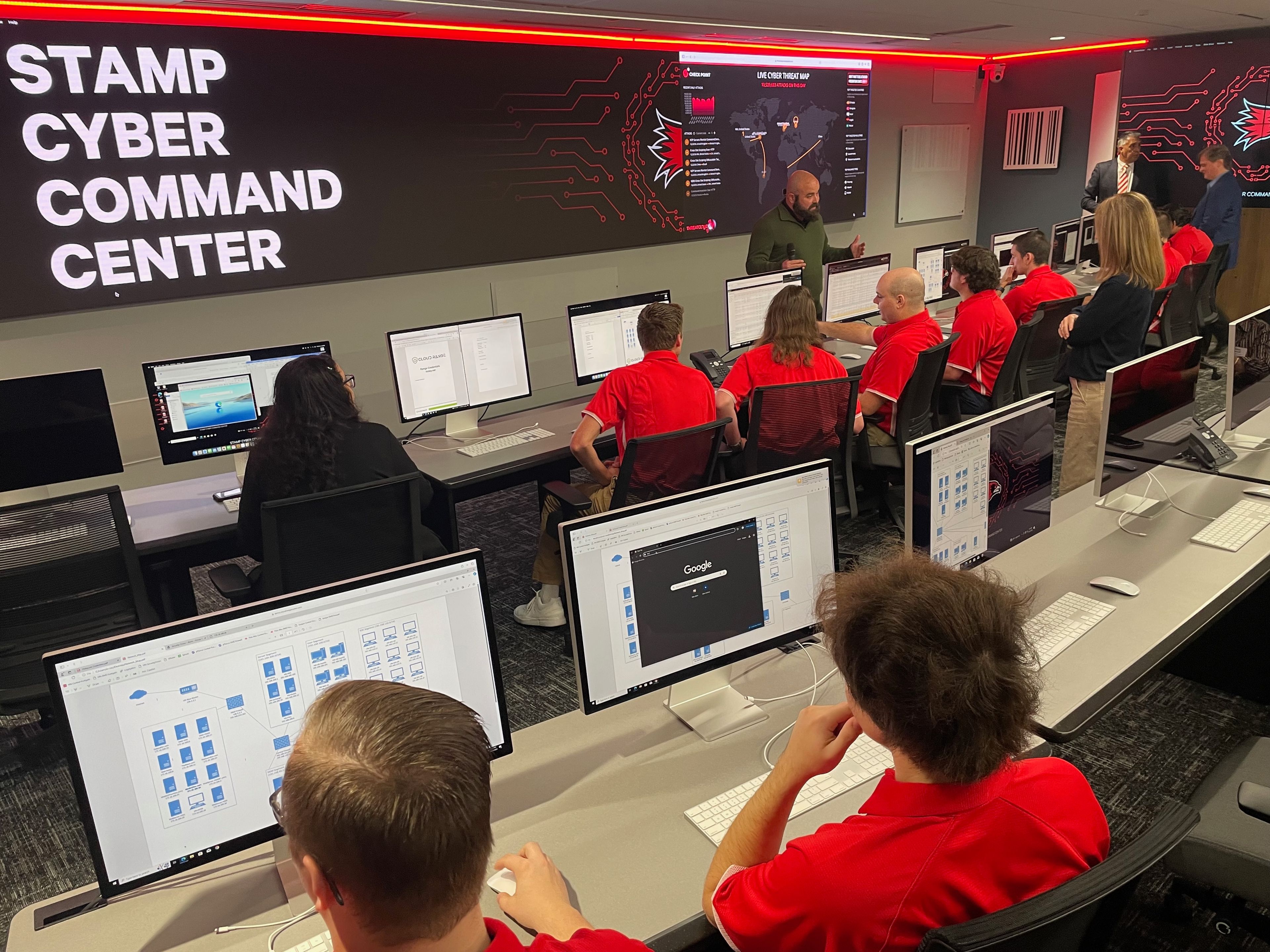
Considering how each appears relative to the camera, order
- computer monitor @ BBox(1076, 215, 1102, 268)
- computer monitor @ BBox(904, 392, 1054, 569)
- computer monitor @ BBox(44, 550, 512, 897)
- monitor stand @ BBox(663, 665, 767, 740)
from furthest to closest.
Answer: computer monitor @ BBox(1076, 215, 1102, 268) < computer monitor @ BBox(904, 392, 1054, 569) < monitor stand @ BBox(663, 665, 767, 740) < computer monitor @ BBox(44, 550, 512, 897)

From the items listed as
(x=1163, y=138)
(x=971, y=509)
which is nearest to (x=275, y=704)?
(x=971, y=509)

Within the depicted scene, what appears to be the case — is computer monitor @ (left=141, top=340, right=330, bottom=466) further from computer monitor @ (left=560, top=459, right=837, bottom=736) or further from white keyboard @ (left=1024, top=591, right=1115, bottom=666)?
white keyboard @ (left=1024, top=591, right=1115, bottom=666)

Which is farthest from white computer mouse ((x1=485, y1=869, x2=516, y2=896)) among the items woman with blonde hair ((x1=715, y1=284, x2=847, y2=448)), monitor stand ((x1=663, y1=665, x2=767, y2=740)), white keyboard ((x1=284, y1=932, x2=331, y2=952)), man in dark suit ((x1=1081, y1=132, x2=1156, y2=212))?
man in dark suit ((x1=1081, y1=132, x2=1156, y2=212))

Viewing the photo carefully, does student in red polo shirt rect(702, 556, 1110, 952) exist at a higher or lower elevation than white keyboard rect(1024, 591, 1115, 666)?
higher

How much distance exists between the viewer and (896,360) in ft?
13.0

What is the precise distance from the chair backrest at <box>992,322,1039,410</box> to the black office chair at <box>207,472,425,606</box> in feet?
9.99

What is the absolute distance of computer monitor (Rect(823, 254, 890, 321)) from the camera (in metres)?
5.48

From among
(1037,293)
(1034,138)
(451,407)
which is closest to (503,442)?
(451,407)

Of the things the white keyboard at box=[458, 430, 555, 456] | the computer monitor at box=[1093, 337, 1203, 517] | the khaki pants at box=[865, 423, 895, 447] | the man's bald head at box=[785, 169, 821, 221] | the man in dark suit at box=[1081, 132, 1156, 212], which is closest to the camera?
the computer monitor at box=[1093, 337, 1203, 517]

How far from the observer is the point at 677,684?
1858mm

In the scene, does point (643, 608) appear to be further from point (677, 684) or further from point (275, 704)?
point (275, 704)

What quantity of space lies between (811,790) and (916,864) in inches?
19.8

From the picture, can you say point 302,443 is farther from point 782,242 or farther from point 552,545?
point 782,242

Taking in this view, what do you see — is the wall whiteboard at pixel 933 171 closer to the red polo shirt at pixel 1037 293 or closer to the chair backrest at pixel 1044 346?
the red polo shirt at pixel 1037 293
